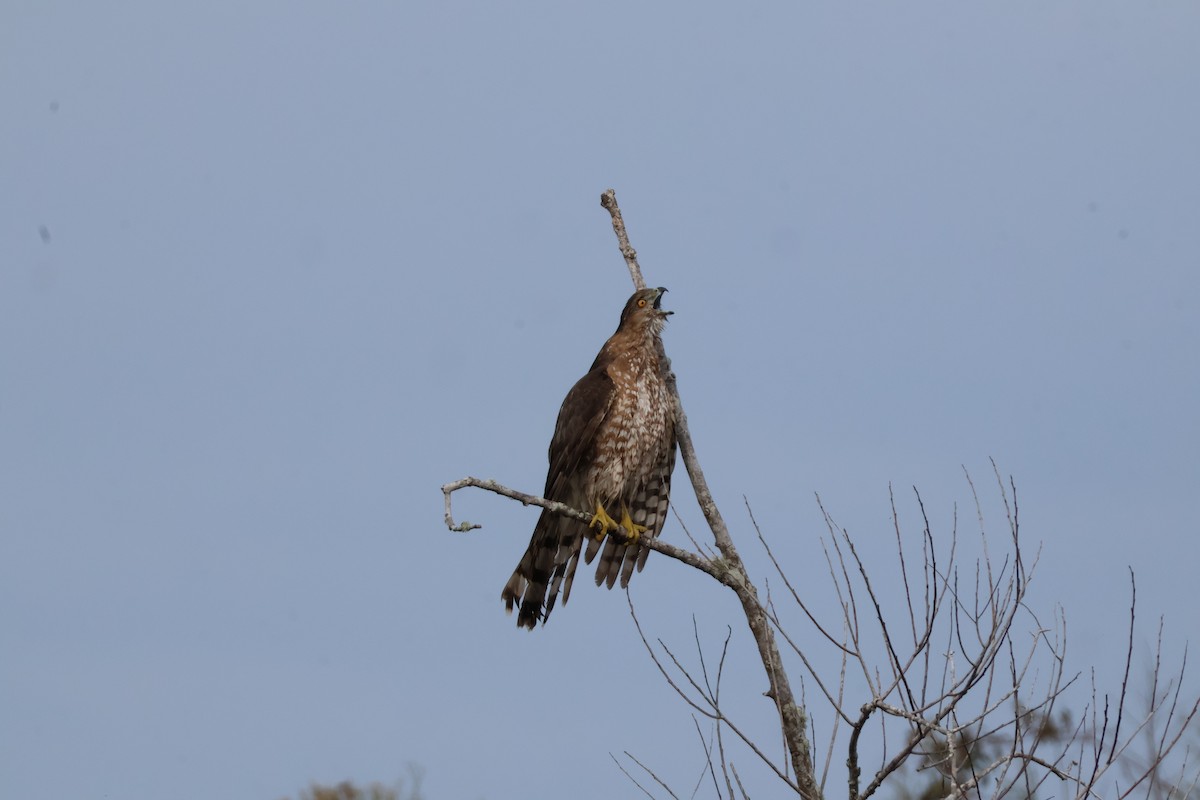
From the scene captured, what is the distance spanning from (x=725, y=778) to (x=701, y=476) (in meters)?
1.74

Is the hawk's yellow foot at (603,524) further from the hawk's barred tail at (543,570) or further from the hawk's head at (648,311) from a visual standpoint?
the hawk's head at (648,311)

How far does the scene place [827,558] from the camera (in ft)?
15.1

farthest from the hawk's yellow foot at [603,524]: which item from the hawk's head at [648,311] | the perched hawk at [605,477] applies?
the hawk's head at [648,311]

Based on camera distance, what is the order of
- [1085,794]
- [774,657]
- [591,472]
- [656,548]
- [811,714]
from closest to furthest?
1. [1085,794]
2. [811,714]
3. [774,657]
4. [656,548]
5. [591,472]

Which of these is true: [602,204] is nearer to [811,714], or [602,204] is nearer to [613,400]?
[613,400]

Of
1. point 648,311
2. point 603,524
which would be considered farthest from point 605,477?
point 648,311

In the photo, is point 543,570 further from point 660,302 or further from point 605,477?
point 660,302

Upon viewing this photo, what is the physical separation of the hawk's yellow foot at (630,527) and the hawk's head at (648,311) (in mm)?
1006

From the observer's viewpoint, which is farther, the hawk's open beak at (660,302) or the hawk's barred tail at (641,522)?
the hawk's open beak at (660,302)

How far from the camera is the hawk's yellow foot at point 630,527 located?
702 centimetres

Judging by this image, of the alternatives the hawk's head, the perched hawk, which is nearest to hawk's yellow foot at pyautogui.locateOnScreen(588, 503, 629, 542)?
the perched hawk

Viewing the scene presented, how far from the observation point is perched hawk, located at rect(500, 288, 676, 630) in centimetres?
702

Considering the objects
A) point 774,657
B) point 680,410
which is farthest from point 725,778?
point 680,410

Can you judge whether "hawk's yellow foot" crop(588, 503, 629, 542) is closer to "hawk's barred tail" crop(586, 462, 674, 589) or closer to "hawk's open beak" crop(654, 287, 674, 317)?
"hawk's barred tail" crop(586, 462, 674, 589)
